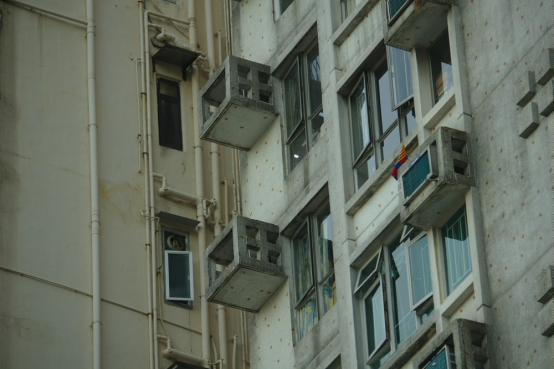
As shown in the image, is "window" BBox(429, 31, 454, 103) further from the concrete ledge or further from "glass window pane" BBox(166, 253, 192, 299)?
"glass window pane" BBox(166, 253, 192, 299)

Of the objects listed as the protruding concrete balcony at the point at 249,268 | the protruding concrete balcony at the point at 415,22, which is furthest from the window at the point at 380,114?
the protruding concrete balcony at the point at 249,268

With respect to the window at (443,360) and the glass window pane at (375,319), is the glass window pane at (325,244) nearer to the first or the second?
the glass window pane at (375,319)

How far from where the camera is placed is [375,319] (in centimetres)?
2364

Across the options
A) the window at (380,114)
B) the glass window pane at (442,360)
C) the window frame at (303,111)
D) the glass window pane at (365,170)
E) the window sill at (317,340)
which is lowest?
the glass window pane at (442,360)

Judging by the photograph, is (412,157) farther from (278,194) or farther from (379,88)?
(278,194)

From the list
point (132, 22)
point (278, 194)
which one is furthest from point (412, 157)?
point (132, 22)

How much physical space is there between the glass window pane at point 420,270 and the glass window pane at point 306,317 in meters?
3.40

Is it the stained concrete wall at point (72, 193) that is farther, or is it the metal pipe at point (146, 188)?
the metal pipe at point (146, 188)

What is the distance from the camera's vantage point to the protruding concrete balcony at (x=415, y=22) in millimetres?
22797

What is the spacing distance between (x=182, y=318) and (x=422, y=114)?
13.4 m

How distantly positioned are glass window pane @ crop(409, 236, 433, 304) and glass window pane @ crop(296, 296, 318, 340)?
340cm

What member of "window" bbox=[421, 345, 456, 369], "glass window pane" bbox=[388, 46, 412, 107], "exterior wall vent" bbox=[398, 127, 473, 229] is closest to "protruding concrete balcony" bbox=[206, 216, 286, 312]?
"glass window pane" bbox=[388, 46, 412, 107]

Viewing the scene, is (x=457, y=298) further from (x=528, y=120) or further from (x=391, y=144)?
(x=391, y=144)

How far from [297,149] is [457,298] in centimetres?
677
